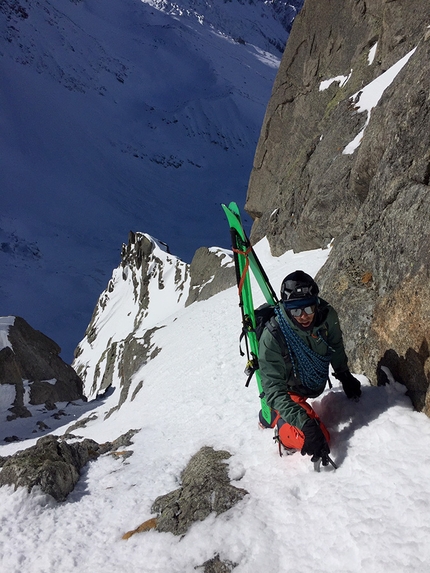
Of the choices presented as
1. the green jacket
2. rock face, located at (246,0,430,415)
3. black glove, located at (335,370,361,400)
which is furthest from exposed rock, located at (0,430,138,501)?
rock face, located at (246,0,430,415)

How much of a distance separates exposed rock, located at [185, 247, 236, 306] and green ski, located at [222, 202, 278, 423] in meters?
19.3

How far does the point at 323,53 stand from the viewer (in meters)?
26.7

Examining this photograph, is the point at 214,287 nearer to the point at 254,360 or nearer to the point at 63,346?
Result: the point at 254,360

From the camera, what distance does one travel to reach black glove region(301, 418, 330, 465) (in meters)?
4.66

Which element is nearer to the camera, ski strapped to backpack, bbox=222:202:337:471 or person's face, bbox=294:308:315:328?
person's face, bbox=294:308:315:328

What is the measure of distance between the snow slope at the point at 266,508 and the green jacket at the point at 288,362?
743 millimetres

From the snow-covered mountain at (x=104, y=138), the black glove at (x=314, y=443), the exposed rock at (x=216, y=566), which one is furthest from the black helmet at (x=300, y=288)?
the snow-covered mountain at (x=104, y=138)

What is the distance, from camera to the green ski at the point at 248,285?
6277 mm

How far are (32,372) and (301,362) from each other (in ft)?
101

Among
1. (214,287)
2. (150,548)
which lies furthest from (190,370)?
(214,287)

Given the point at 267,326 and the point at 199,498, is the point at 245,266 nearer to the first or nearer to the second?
the point at 267,326

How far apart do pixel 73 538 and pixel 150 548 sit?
133 centimetres

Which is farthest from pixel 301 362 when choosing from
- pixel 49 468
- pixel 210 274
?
pixel 210 274

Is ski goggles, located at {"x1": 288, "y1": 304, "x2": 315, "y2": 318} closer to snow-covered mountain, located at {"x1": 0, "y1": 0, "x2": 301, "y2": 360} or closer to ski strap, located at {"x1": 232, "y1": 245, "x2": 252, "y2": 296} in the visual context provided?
ski strap, located at {"x1": 232, "y1": 245, "x2": 252, "y2": 296}
